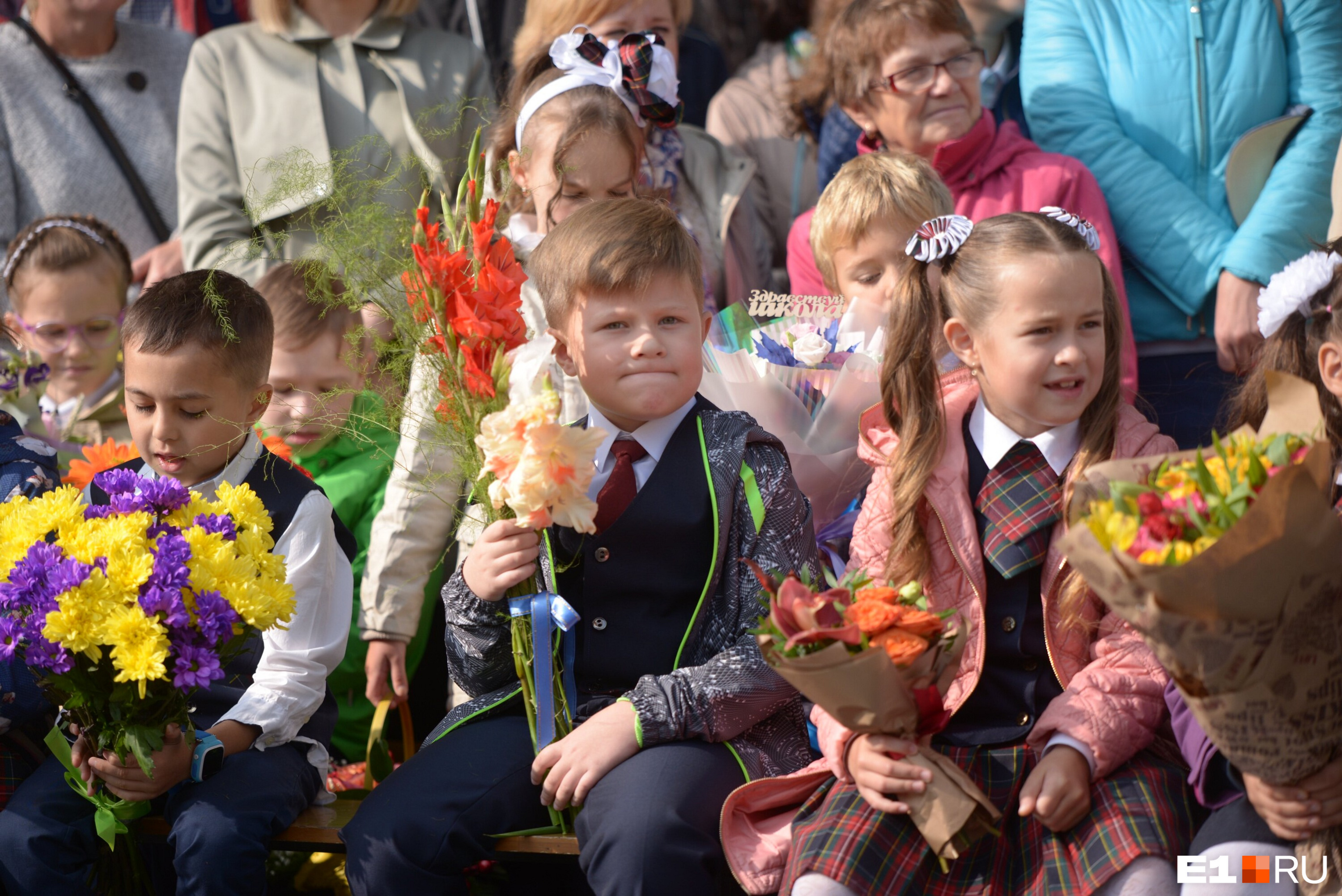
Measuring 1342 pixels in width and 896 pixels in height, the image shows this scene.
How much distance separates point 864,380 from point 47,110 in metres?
3.42

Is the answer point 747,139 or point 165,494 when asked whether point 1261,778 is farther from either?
point 747,139

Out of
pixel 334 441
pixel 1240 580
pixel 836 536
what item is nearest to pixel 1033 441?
pixel 836 536

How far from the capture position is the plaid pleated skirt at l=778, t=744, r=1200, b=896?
7.40 ft

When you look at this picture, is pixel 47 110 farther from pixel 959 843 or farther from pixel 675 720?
pixel 959 843

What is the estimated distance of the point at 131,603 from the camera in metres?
2.49

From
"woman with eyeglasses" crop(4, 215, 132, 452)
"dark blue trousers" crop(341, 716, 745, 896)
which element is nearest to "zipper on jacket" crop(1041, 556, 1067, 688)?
"dark blue trousers" crop(341, 716, 745, 896)

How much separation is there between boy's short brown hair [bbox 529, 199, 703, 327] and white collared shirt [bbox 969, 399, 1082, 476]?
69 centimetres

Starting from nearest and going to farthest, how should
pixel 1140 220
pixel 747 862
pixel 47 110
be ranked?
1. pixel 747 862
2. pixel 1140 220
3. pixel 47 110

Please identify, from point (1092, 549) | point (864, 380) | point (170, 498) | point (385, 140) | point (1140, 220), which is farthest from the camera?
point (385, 140)

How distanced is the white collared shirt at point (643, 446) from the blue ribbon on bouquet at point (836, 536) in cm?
49

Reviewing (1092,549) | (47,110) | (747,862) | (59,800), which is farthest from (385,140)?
(1092,549)

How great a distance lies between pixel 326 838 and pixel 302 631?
474 millimetres

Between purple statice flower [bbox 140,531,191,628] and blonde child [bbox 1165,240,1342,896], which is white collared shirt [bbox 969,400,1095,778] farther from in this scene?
purple statice flower [bbox 140,531,191,628]

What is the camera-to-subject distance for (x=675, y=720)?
8.30 feet
